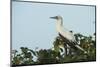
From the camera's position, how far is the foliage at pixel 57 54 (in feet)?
7.52

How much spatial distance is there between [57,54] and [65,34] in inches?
10.0

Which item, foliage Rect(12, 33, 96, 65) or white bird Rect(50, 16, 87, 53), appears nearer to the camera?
foliage Rect(12, 33, 96, 65)

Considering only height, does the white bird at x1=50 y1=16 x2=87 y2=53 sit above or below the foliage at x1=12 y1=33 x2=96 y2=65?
above

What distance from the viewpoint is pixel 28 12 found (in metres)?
2.32

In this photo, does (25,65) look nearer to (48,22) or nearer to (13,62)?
(13,62)

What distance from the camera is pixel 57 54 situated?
8.00ft

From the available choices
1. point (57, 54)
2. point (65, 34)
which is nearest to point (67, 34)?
point (65, 34)

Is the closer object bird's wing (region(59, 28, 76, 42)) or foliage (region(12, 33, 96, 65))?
foliage (region(12, 33, 96, 65))

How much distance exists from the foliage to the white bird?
44mm

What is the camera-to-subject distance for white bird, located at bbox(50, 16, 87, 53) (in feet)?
7.98

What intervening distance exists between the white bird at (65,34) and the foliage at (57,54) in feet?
0.14

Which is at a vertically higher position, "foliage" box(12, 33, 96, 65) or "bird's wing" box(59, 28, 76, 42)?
"bird's wing" box(59, 28, 76, 42)
